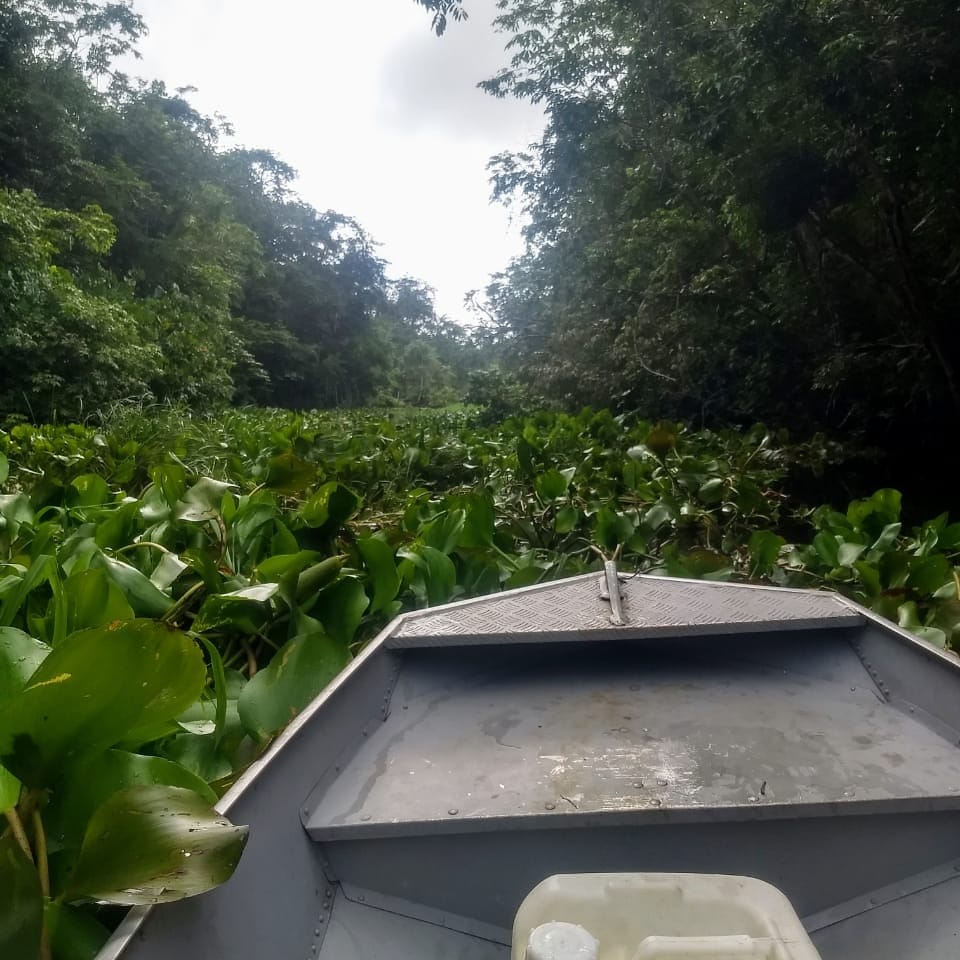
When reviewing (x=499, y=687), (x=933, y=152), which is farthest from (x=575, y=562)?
(x=933, y=152)

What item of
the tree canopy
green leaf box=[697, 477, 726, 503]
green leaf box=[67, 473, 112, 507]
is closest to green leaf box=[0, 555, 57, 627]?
green leaf box=[67, 473, 112, 507]

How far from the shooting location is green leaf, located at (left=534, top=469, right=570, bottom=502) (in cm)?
179

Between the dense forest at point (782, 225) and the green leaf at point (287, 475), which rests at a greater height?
the dense forest at point (782, 225)

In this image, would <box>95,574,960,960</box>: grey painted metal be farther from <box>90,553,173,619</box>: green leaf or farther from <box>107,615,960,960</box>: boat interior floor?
<box>90,553,173,619</box>: green leaf

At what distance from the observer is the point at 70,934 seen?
42 centimetres

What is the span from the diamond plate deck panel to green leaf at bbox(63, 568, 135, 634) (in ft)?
1.20

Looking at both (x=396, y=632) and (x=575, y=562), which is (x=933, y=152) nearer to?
(x=575, y=562)

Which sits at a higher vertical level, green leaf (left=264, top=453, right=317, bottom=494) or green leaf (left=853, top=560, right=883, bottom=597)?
green leaf (left=264, top=453, right=317, bottom=494)

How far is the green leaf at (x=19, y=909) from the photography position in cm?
38

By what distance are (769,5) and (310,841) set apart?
14.8 ft

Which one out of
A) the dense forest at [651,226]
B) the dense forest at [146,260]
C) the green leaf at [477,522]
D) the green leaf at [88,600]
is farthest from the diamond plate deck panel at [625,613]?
the dense forest at [146,260]

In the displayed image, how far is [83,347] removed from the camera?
352 inches

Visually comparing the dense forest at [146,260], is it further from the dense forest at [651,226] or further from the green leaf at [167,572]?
the green leaf at [167,572]

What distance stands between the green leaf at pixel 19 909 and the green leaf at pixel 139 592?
0.54 metres
